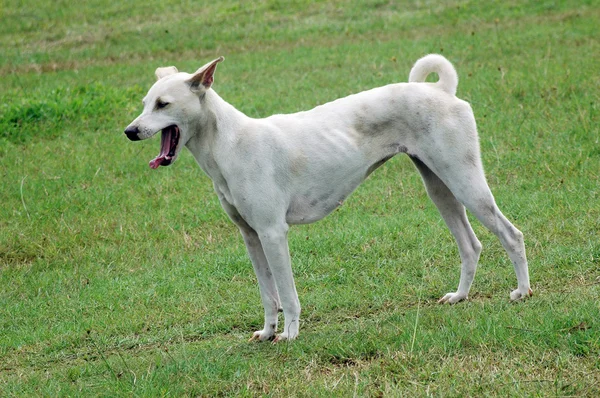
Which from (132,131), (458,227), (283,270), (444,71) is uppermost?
(132,131)

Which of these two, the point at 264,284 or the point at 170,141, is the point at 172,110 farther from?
the point at 264,284

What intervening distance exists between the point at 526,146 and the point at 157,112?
18.2 ft

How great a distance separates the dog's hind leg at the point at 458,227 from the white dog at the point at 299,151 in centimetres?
24

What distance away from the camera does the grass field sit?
17.6 ft

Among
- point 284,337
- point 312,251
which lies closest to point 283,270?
point 284,337

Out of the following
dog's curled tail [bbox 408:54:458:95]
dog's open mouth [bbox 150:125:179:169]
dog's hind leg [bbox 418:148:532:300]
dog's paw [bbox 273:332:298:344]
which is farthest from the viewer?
dog's curled tail [bbox 408:54:458:95]

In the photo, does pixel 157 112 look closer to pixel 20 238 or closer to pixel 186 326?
pixel 186 326

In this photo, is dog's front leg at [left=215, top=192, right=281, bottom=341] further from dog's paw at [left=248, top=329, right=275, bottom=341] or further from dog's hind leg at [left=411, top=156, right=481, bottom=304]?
dog's hind leg at [left=411, top=156, right=481, bottom=304]

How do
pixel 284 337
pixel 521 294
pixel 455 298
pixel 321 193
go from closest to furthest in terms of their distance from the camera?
1. pixel 284 337
2. pixel 321 193
3. pixel 521 294
4. pixel 455 298

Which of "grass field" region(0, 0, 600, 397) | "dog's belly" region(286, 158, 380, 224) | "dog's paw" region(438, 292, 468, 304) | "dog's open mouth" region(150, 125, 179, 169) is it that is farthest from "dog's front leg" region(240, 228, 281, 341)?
"dog's paw" region(438, 292, 468, 304)

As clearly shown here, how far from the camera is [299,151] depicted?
6.17 m

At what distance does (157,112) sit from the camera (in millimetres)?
5844

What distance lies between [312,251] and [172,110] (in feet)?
8.79

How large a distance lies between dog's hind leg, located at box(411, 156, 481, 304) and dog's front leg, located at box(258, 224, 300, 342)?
1263 millimetres
